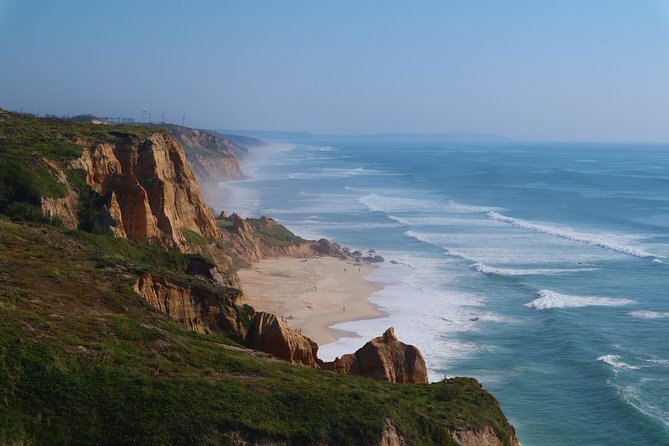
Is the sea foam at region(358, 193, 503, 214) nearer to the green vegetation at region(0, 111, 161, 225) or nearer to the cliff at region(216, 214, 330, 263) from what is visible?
the cliff at region(216, 214, 330, 263)

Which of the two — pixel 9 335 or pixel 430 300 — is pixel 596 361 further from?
pixel 9 335

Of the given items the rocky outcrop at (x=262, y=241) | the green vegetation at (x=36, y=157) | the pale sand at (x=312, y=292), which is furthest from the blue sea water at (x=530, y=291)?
the green vegetation at (x=36, y=157)

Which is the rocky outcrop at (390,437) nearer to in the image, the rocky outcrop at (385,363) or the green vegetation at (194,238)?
the rocky outcrop at (385,363)

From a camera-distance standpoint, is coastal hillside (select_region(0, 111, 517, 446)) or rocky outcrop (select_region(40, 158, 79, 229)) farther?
rocky outcrop (select_region(40, 158, 79, 229))

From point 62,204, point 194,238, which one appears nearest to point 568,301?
point 194,238

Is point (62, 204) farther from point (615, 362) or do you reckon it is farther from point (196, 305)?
point (615, 362)

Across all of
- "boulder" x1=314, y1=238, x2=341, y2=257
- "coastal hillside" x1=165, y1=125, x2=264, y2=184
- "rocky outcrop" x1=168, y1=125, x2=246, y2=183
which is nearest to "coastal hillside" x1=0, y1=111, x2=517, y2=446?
"boulder" x1=314, y1=238, x2=341, y2=257
